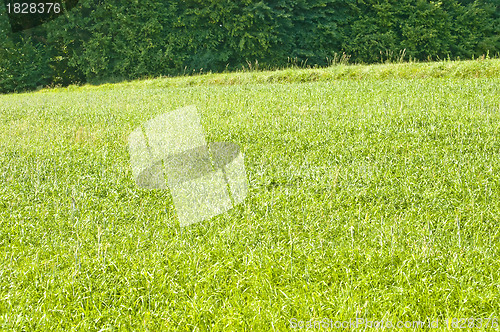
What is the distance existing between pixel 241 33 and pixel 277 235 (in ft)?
55.9

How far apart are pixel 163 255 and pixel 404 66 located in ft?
38.5

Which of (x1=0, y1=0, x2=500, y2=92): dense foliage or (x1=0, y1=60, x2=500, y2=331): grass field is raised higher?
(x1=0, y1=60, x2=500, y2=331): grass field

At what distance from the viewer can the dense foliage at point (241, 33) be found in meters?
19.5

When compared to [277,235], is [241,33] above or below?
below

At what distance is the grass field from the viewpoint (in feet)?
8.47

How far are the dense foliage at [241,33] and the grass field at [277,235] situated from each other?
13883mm

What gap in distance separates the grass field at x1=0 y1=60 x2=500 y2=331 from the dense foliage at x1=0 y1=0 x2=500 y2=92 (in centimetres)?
1388

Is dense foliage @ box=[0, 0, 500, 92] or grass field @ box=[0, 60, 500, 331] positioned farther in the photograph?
dense foliage @ box=[0, 0, 500, 92]

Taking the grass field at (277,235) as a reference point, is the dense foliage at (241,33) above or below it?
below

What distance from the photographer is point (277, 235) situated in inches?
133

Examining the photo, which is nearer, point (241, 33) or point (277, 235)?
point (277, 235)

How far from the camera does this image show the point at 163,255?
3.19 m

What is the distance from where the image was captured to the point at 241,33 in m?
19.2

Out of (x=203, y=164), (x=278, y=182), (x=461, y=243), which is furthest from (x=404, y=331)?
(x=203, y=164)
